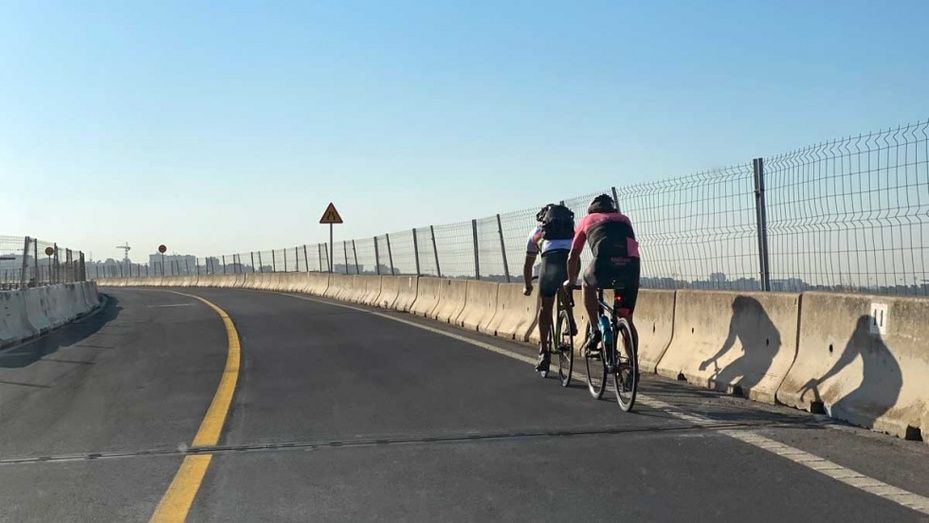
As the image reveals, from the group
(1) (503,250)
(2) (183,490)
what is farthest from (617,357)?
(1) (503,250)

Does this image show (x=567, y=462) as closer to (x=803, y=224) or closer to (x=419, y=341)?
(x=803, y=224)

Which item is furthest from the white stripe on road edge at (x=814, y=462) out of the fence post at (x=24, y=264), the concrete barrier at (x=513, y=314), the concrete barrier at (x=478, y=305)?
the fence post at (x=24, y=264)

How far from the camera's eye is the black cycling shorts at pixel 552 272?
9281 mm

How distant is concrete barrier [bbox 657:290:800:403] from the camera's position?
778cm

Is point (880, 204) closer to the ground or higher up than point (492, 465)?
higher up

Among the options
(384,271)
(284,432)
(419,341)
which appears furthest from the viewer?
(384,271)

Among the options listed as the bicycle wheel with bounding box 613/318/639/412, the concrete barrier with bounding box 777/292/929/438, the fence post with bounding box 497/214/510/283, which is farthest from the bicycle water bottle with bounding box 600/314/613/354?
the fence post with bounding box 497/214/510/283

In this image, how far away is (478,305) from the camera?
53.5 ft

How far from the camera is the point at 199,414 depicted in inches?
307

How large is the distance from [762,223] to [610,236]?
2.01 metres

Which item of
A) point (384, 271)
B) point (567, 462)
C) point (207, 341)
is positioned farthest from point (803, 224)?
point (384, 271)

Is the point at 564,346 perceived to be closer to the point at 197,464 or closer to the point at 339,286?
the point at 197,464

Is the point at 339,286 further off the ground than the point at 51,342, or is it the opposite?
the point at 339,286

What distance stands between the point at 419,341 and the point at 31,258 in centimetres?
1229
